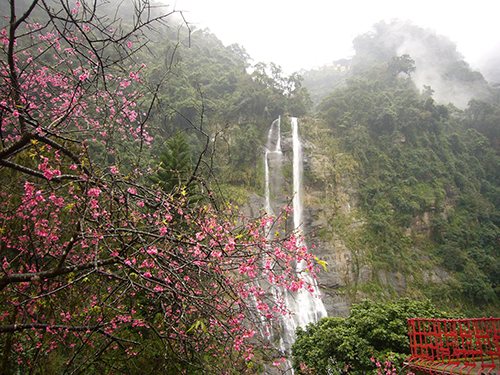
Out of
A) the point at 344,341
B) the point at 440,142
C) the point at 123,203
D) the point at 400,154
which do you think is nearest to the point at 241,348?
the point at 123,203

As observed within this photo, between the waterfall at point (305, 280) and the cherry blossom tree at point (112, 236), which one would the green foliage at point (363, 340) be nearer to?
the waterfall at point (305, 280)

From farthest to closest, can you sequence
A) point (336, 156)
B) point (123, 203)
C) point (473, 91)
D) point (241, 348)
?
point (473, 91) < point (336, 156) < point (241, 348) < point (123, 203)

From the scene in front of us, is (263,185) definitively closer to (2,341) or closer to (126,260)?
(2,341)

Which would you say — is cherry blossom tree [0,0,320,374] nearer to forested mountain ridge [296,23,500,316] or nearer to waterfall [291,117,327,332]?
waterfall [291,117,327,332]

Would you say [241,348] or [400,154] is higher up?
[400,154]

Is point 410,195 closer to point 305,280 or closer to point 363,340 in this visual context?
point 305,280

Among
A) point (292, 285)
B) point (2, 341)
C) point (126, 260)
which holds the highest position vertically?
point (126, 260)

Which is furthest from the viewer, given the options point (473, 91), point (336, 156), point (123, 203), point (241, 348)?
point (473, 91)

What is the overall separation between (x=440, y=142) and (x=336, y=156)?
9849mm

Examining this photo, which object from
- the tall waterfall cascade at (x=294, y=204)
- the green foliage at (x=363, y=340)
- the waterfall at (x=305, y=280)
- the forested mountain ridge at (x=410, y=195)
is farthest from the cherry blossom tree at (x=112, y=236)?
the forested mountain ridge at (x=410, y=195)

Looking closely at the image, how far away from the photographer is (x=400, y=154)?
69.5ft

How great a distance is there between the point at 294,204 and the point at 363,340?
1089 cm

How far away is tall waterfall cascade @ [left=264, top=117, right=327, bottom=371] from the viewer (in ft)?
40.2

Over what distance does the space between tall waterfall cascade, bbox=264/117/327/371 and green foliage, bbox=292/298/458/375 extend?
4.26 m
